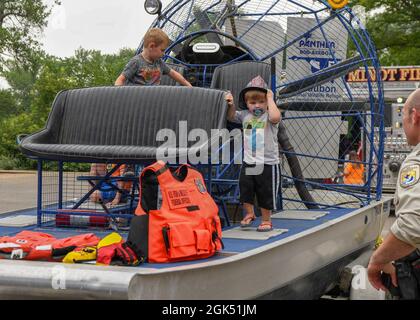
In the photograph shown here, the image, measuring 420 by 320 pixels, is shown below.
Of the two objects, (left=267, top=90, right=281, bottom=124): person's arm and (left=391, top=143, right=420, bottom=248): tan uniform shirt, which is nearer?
(left=391, top=143, right=420, bottom=248): tan uniform shirt

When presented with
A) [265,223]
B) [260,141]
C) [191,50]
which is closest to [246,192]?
[265,223]

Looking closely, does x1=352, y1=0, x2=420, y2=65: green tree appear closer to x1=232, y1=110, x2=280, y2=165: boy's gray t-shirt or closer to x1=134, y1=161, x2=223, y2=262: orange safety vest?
x1=232, y1=110, x2=280, y2=165: boy's gray t-shirt

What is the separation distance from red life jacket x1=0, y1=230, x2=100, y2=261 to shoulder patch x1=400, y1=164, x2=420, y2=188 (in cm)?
199

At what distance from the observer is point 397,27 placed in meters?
30.2

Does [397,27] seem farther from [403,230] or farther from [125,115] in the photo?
[403,230]

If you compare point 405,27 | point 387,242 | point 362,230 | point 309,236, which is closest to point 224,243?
point 309,236

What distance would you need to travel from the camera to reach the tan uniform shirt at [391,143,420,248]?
2.83 meters

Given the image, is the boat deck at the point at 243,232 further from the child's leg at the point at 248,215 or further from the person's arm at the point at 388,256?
the person's arm at the point at 388,256

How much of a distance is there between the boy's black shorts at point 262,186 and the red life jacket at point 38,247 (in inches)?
58.0

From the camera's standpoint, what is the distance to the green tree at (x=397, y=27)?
1146 inches

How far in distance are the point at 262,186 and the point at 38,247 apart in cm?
188

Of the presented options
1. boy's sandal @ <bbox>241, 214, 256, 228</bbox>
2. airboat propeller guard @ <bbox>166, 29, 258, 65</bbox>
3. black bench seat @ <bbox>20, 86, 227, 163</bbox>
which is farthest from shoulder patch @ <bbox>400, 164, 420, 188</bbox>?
airboat propeller guard @ <bbox>166, 29, 258, 65</bbox>

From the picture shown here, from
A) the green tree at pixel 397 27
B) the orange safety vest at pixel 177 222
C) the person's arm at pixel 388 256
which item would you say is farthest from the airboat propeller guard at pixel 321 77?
the green tree at pixel 397 27
